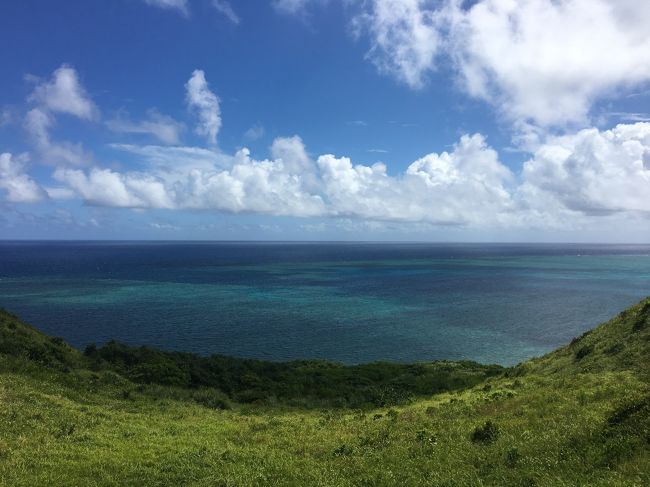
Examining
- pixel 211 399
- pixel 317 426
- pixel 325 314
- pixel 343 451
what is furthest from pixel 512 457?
pixel 325 314

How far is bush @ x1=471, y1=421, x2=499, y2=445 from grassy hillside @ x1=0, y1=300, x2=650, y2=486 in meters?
0.06

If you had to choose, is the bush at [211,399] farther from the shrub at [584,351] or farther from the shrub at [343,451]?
the shrub at [584,351]

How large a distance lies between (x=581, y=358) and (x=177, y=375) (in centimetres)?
3769

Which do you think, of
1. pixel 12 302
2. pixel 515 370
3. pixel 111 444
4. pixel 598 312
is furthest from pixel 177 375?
pixel 598 312

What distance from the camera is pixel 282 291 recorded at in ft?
443

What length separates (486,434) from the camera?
18781 mm

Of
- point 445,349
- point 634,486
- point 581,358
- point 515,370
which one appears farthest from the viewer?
point 445,349

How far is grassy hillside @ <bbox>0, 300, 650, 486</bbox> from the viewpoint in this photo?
15359 millimetres

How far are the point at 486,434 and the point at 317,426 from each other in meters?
11.6

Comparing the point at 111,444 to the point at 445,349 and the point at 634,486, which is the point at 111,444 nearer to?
the point at 634,486

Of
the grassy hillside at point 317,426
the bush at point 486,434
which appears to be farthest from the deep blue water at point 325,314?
the bush at point 486,434

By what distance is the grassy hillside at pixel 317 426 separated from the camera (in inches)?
605

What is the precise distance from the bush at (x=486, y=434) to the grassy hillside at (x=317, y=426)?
0.06 metres

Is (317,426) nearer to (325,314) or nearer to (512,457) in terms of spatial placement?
(512,457)
